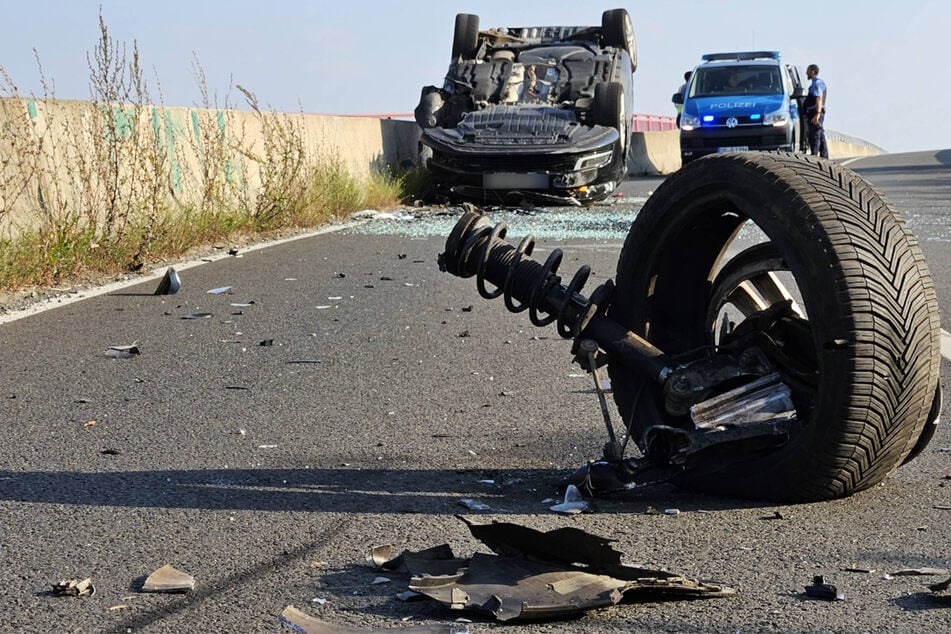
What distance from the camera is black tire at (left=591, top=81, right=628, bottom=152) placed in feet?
60.1

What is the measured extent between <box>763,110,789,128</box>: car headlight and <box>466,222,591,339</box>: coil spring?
21.1 meters

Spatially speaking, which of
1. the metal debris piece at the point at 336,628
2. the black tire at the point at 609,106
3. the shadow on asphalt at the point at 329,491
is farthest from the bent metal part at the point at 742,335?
the black tire at the point at 609,106

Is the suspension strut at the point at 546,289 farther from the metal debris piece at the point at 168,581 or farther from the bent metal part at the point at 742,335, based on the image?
the metal debris piece at the point at 168,581

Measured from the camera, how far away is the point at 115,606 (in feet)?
10.4

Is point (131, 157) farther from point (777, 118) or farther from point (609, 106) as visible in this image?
point (777, 118)

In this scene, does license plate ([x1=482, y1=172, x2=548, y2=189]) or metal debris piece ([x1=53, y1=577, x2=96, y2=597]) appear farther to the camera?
license plate ([x1=482, y1=172, x2=548, y2=189])

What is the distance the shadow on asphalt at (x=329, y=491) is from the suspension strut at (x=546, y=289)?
42cm

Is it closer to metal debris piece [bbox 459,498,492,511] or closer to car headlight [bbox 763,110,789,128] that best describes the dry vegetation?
metal debris piece [bbox 459,498,492,511]

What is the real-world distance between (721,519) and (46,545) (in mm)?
1876

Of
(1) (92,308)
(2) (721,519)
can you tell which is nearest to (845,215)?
(2) (721,519)

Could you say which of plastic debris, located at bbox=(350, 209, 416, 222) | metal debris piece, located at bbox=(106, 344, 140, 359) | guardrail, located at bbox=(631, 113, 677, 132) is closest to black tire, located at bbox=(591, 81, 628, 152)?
plastic debris, located at bbox=(350, 209, 416, 222)

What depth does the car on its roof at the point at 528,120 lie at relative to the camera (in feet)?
57.9

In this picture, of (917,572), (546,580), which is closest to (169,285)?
(546,580)

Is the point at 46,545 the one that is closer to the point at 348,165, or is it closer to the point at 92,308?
the point at 92,308
